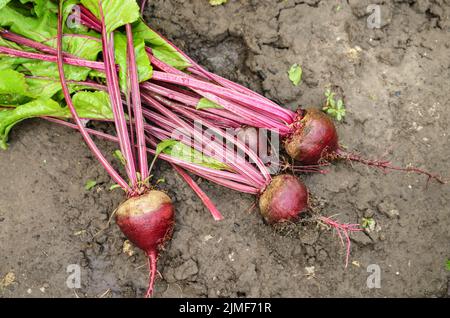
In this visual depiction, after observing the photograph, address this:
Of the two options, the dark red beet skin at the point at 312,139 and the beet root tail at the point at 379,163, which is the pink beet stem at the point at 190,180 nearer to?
the dark red beet skin at the point at 312,139

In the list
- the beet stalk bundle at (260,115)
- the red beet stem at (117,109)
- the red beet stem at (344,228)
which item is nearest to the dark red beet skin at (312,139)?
the beet stalk bundle at (260,115)

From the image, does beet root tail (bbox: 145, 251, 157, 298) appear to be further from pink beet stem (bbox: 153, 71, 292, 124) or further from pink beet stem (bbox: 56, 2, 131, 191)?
pink beet stem (bbox: 153, 71, 292, 124)

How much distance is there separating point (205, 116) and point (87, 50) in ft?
3.00

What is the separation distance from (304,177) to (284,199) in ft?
1.15

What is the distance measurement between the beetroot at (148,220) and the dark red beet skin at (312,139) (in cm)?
90

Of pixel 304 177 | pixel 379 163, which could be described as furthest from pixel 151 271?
pixel 379 163

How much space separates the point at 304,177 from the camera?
3.33m

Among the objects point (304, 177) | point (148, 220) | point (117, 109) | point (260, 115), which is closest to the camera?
point (148, 220)

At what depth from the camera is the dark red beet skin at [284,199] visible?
3.05 metres

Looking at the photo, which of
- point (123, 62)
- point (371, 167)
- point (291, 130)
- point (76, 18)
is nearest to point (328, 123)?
point (291, 130)

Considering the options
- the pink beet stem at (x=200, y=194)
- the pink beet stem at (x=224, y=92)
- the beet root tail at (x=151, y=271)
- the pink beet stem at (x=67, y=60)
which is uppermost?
the pink beet stem at (x=67, y=60)

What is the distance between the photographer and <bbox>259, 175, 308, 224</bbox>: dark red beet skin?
3055mm

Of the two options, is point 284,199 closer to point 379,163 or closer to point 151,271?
point 379,163

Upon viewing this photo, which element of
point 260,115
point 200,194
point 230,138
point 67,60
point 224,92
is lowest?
point 200,194
